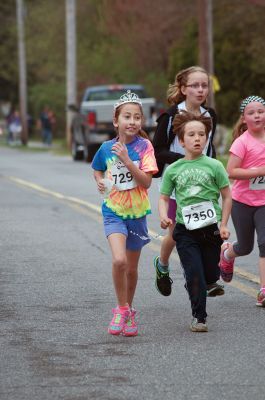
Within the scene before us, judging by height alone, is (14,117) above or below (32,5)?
below

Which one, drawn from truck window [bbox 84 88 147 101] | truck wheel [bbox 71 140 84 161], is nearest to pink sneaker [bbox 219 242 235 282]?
truck window [bbox 84 88 147 101]

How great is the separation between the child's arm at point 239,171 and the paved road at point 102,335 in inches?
36.3

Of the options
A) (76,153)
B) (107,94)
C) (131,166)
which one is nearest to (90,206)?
(131,166)

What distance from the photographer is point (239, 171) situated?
8.90 m

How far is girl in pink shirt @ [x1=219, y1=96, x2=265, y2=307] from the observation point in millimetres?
8938

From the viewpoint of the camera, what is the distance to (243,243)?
927 cm

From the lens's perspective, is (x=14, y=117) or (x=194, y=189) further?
(x=14, y=117)

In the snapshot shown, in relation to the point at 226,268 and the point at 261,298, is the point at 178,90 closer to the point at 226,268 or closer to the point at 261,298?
the point at 226,268

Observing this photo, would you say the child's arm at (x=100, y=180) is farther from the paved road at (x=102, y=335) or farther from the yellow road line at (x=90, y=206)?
the yellow road line at (x=90, y=206)

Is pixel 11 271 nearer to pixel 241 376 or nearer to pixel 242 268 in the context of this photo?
pixel 242 268

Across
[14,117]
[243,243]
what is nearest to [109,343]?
[243,243]

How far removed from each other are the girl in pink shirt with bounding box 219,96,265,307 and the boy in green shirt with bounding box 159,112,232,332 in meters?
0.80

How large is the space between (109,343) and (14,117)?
51.2 m

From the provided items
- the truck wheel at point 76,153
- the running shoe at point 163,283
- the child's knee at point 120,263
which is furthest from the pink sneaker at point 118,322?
the truck wheel at point 76,153
